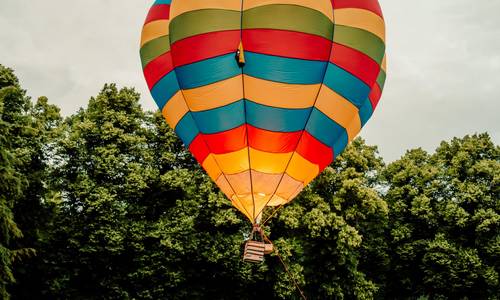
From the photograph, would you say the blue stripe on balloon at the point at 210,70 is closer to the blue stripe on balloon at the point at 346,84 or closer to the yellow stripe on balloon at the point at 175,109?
the yellow stripe on balloon at the point at 175,109

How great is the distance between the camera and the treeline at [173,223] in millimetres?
16391

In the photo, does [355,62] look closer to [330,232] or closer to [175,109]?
[175,109]

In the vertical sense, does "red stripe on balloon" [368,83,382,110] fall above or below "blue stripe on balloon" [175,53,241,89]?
above

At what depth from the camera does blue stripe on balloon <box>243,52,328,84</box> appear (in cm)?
720

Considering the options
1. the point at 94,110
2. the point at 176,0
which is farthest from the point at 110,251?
the point at 176,0

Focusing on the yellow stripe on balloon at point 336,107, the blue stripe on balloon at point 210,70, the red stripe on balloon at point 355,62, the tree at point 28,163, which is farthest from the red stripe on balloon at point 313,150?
the tree at point 28,163

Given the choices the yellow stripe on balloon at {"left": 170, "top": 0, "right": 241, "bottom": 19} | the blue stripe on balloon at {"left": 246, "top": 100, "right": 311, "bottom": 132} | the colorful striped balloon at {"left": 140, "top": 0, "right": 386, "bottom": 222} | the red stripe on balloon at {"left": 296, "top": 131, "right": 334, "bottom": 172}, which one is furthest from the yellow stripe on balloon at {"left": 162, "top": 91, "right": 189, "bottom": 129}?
the red stripe on balloon at {"left": 296, "top": 131, "right": 334, "bottom": 172}

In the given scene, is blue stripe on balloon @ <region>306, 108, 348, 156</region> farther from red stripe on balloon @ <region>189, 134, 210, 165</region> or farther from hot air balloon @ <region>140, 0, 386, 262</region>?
red stripe on balloon @ <region>189, 134, 210, 165</region>

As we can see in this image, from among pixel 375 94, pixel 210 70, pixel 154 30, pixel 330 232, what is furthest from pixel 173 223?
pixel 210 70

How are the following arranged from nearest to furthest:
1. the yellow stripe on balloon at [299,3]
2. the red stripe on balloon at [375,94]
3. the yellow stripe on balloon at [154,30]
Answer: the yellow stripe on balloon at [299,3] < the yellow stripe on balloon at [154,30] < the red stripe on balloon at [375,94]

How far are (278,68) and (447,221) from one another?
18.7 metres

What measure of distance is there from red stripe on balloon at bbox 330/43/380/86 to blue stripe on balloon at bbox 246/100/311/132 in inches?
40.4

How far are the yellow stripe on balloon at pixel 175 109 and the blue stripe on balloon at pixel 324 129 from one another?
2.45 m

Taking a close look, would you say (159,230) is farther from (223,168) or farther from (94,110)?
(223,168)
